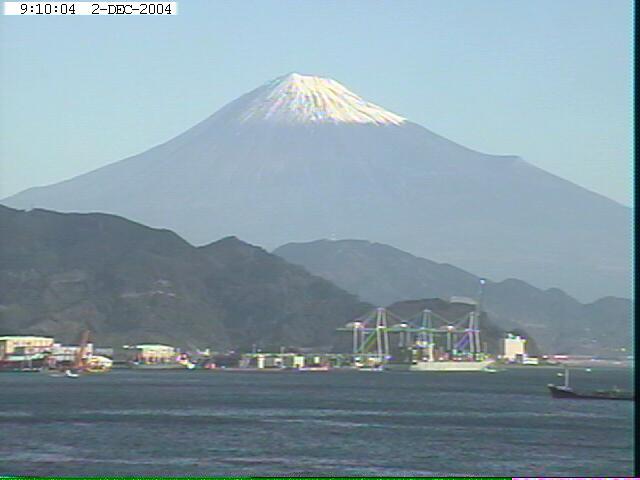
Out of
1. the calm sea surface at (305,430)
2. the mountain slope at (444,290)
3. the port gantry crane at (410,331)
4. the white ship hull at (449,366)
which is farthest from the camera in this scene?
the white ship hull at (449,366)

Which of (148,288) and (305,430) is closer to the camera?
(305,430)

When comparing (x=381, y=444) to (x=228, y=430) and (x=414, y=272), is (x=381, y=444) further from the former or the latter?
(x=414, y=272)

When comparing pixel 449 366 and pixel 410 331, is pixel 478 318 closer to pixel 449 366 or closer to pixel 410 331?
pixel 410 331

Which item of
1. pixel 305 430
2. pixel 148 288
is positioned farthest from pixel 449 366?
pixel 305 430

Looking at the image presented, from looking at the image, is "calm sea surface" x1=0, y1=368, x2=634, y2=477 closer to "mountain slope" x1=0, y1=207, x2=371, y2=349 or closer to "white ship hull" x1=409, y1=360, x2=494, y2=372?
"mountain slope" x1=0, y1=207, x2=371, y2=349

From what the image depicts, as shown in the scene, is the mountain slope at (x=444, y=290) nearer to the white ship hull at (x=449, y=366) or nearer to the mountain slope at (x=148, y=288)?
the mountain slope at (x=148, y=288)

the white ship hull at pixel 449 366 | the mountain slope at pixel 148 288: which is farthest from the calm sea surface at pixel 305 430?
the white ship hull at pixel 449 366
